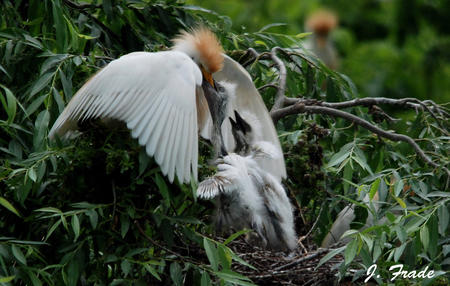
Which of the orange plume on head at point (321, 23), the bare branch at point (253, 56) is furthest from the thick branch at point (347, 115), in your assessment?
the orange plume on head at point (321, 23)

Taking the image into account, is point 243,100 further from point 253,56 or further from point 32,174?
point 32,174

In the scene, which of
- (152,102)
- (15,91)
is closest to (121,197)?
(152,102)

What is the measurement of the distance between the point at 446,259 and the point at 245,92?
1181 millimetres

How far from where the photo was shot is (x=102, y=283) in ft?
7.55

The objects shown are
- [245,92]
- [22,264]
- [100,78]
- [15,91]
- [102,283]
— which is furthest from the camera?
[245,92]

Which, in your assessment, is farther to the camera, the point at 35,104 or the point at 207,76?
the point at 207,76

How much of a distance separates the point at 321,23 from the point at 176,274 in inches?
209

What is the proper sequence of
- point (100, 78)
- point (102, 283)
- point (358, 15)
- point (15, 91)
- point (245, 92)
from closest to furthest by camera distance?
1. point (102, 283)
2. point (100, 78)
3. point (15, 91)
4. point (245, 92)
5. point (358, 15)

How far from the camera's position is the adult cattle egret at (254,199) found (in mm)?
2588

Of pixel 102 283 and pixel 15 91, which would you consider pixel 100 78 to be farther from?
pixel 102 283

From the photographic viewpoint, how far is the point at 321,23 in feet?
23.7

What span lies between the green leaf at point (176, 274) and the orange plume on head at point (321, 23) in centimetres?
509

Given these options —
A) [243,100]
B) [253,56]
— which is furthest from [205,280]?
[253,56]

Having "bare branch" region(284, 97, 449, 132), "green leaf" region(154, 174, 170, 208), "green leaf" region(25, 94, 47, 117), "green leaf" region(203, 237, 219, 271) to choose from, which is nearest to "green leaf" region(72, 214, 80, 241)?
"green leaf" region(154, 174, 170, 208)
